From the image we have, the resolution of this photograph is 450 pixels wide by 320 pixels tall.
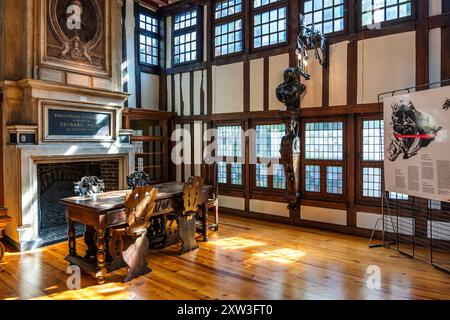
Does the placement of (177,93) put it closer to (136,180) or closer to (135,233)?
(136,180)

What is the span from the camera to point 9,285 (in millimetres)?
3502

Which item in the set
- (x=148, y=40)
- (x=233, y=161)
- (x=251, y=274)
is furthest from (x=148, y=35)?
(x=251, y=274)

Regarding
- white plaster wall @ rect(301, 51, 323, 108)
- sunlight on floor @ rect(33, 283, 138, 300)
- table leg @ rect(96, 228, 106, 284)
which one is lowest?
sunlight on floor @ rect(33, 283, 138, 300)

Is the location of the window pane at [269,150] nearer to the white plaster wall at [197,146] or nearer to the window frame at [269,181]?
the window frame at [269,181]

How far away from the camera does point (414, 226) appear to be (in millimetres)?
4797

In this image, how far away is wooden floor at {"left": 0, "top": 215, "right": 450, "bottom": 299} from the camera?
330 cm

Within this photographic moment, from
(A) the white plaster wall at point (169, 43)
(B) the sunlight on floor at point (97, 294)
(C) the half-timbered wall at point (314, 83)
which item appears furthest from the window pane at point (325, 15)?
(B) the sunlight on floor at point (97, 294)

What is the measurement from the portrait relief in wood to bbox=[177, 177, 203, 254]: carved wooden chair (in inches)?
114

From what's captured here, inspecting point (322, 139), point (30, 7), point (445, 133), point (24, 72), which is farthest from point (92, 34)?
point (445, 133)

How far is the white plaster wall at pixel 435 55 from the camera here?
460 cm

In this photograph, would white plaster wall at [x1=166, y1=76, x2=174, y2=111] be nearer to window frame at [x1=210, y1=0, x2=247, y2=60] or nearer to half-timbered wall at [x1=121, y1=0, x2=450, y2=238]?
half-timbered wall at [x1=121, y1=0, x2=450, y2=238]

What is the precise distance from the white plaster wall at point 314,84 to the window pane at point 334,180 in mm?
1151

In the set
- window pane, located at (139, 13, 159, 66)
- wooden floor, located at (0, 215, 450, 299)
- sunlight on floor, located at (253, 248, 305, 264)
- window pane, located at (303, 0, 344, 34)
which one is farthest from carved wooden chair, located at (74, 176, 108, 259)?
window pane, located at (303, 0, 344, 34)

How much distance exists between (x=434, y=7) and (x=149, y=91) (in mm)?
5674
